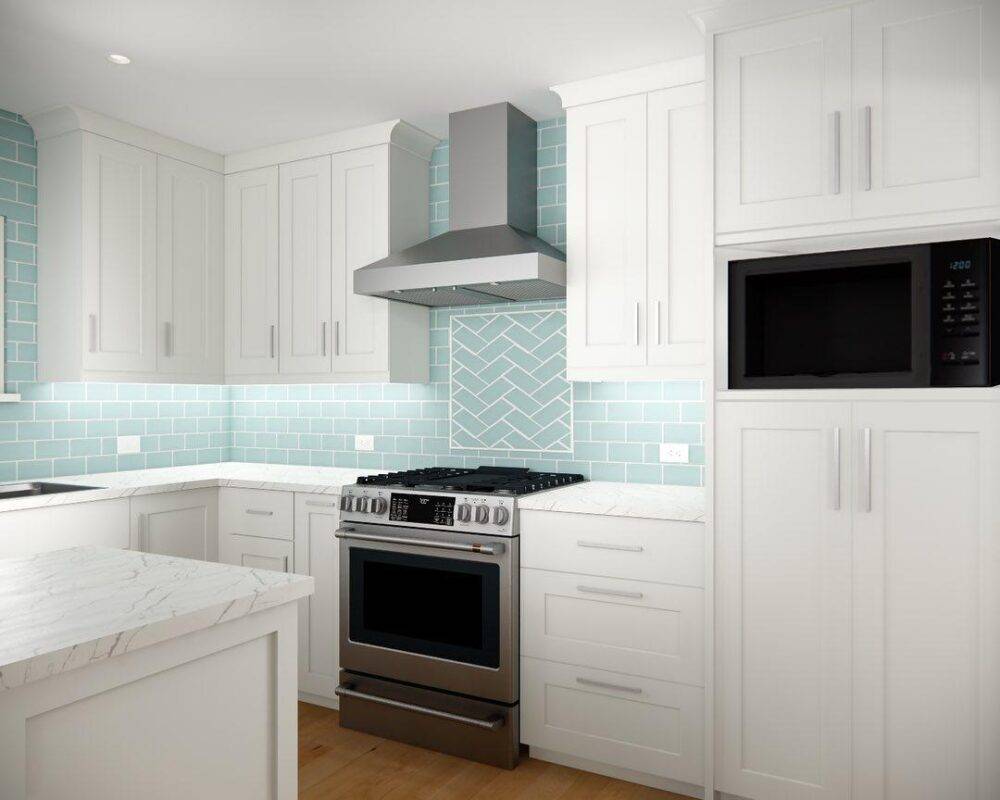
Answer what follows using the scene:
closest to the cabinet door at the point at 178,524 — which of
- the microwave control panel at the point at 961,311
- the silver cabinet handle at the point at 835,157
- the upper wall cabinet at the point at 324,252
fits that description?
the upper wall cabinet at the point at 324,252

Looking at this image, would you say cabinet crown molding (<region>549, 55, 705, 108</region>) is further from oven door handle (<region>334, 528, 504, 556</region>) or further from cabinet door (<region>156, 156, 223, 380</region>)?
cabinet door (<region>156, 156, 223, 380</region>)

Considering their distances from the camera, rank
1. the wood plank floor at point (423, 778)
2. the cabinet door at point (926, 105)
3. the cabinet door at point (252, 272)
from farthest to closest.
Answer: the cabinet door at point (252, 272), the wood plank floor at point (423, 778), the cabinet door at point (926, 105)

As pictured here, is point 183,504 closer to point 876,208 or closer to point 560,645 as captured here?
point 560,645

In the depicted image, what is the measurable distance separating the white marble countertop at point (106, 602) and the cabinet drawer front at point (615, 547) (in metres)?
1.32

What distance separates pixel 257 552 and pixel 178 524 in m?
0.37

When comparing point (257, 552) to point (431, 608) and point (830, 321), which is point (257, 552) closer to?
point (431, 608)

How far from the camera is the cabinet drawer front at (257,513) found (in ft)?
11.3

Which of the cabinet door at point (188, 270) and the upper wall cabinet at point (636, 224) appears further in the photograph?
the cabinet door at point (188, 270)

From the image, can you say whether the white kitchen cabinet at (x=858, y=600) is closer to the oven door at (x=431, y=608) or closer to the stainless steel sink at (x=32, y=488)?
the oven door at (x=431, y=608)

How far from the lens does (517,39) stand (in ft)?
9.02

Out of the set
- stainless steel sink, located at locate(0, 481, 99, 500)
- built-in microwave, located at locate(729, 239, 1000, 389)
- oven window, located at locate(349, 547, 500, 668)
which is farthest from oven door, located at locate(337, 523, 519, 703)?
stainless steel sink, located at locate(0, 481, 99, 500)

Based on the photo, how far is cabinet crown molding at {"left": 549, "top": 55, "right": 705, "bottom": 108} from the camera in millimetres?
2871

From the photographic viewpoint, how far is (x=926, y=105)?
2.19 metres

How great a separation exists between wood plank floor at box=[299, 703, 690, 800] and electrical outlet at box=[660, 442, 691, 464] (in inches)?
48.9
